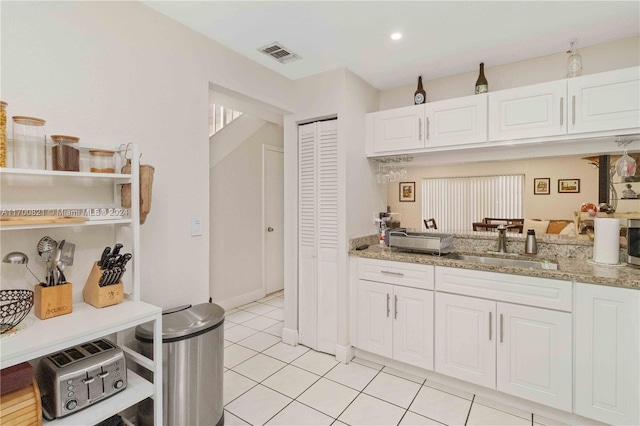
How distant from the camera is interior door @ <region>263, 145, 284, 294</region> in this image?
4434mm

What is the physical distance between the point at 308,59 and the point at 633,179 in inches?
102

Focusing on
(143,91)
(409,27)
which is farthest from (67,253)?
(409,27)

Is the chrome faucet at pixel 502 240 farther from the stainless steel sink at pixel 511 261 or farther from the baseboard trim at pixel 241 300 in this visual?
the baseboard trim at pixel 241 300

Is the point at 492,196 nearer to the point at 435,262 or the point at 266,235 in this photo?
the point at 435,262

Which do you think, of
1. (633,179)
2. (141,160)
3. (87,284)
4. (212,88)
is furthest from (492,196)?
(87,284)

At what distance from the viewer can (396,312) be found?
2.50 metres

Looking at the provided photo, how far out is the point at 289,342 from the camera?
3.03m

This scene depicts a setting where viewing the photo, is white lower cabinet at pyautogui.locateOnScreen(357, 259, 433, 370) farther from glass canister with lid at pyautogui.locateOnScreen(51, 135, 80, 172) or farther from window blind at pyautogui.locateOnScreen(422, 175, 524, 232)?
glass canister with lid at pyautogui.locateOnScreen(51, 135, 80, 172)

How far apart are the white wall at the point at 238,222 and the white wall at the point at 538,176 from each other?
1992 mm

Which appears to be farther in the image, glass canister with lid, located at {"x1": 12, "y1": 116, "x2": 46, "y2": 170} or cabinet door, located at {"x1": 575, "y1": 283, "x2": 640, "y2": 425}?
cabinet door, located at {"x1": 575, "y1": 283, "x2": 640, "y2": 425}

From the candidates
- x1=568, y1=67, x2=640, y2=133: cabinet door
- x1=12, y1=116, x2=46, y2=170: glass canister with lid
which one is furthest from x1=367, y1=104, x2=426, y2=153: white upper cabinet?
x1=12, y1=116, x2=46, y2=170: glass canister with lid

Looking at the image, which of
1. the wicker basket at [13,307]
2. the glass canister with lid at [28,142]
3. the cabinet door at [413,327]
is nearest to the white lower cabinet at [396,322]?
the cabinet door at [413,327]

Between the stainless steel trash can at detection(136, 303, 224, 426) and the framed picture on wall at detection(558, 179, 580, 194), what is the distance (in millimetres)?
2916

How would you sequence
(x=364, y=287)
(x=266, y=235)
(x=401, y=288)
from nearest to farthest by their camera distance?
(x=401, y=288) < (x=364, y=287) < (x=266, y=235)
